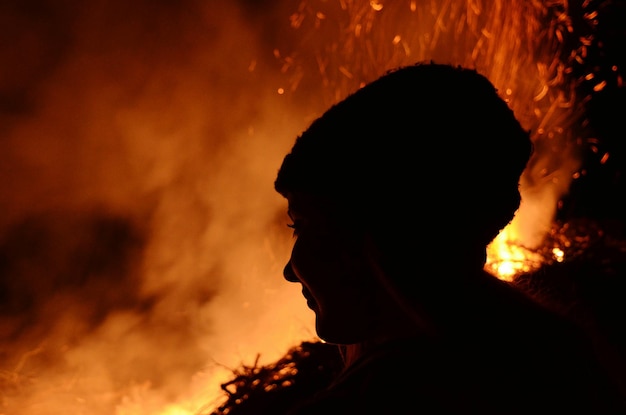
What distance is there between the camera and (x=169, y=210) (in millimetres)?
3977

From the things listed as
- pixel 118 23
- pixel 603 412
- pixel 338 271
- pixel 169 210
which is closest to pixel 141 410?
pixel 169 210

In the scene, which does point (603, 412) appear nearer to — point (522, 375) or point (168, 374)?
point (522, 375)

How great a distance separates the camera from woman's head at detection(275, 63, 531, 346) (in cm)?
118

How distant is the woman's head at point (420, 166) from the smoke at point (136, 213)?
238 centimetres

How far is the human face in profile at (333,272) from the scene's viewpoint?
4.19 feet

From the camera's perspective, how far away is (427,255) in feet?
3.84

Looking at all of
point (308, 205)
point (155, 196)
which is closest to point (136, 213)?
point (155, 196)

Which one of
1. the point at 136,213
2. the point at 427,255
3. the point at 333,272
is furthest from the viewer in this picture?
the point at 136,213

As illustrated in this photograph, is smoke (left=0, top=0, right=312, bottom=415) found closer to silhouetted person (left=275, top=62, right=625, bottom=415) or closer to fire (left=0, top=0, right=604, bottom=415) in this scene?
fire (left=0, top=0, right=604, bottom=415)

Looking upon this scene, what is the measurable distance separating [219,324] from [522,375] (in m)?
3.08

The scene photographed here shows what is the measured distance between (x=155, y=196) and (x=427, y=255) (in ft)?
9.87

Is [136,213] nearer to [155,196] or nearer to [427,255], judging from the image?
[155,196]

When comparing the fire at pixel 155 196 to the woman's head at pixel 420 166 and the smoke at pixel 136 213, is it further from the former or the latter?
the woman's head at pixel 420 166

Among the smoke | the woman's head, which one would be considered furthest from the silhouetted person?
the smoke
